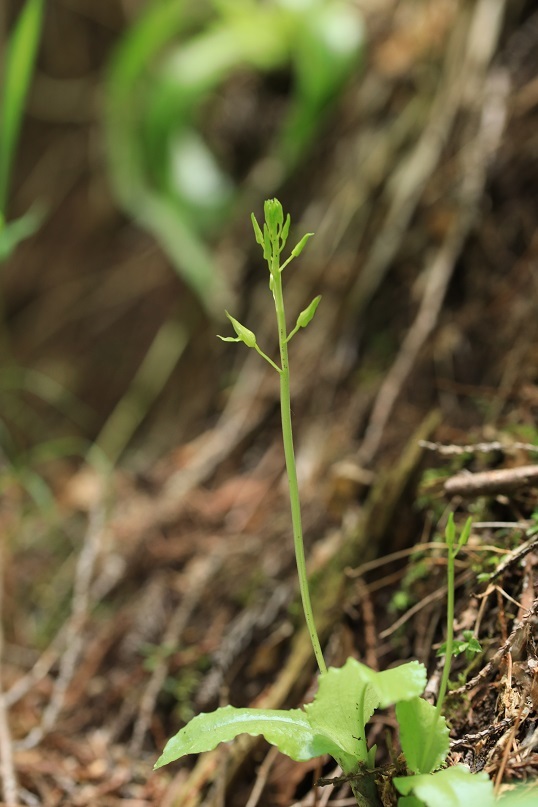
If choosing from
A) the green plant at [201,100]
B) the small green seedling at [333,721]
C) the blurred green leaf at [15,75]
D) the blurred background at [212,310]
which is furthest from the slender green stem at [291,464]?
the green plant at [201,100]

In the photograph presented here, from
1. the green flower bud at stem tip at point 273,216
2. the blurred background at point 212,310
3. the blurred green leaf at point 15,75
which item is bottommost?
the blurred background at point 212,310

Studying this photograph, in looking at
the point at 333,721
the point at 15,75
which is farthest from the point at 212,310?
the point at 333,721

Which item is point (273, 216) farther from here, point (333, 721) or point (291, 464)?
point (333, 721)

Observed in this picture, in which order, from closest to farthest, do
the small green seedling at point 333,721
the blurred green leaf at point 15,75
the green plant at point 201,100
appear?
the small green seedling at point 333,721, the blurred green leaf at point 15,75, the green plant at point 201,100

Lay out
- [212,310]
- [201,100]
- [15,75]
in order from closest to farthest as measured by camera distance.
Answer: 1. [15,75]
2. [212,310]
3. [201,100]

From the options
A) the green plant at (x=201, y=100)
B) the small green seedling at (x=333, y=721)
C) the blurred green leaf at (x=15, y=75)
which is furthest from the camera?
the green plant at (x=201, y=100)

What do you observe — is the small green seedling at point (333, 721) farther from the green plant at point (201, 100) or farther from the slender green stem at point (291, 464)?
the green plant at point (201, 100)

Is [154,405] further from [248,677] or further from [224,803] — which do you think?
[224,803]

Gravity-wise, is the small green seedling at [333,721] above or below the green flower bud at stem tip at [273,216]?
below

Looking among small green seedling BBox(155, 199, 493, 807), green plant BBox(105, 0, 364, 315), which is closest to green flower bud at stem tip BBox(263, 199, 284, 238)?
small green seedling BBox(155, 199, 493, 807)
